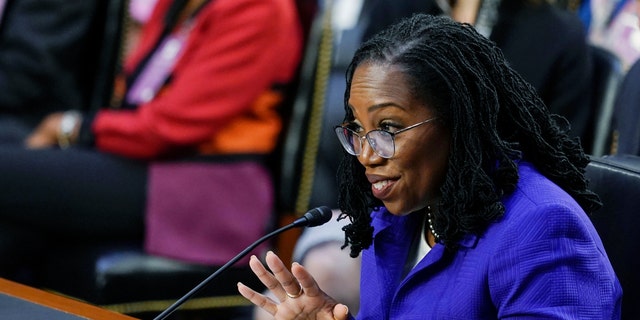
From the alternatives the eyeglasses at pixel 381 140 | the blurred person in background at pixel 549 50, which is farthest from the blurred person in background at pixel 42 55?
the eyeglasses at pixel 381 140

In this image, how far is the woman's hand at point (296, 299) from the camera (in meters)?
1.46

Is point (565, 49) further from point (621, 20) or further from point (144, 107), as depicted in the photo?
point (144, 107)

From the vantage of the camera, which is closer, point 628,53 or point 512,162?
point 512,162

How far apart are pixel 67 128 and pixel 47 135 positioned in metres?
0.06

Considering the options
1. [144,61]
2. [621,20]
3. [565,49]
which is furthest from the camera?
[621,20]

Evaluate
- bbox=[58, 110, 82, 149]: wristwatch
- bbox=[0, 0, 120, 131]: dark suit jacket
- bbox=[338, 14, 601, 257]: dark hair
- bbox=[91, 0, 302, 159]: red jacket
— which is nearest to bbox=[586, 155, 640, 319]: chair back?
bbox=[338, 14, 601, 257]: dark hair

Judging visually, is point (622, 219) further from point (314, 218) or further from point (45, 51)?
point (45, 51)

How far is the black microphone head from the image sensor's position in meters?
1.52

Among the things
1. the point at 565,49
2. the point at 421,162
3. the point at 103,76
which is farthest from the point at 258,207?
the point at 421,162

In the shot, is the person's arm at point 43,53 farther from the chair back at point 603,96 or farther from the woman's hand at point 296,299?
the woman's hand at point 296,299

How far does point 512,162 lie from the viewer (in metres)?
1.37

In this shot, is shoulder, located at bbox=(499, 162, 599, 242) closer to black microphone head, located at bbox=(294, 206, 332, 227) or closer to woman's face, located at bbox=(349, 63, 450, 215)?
woman's face, located at bbox=(349, 63, 450, 215)

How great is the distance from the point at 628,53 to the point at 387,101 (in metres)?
1.75

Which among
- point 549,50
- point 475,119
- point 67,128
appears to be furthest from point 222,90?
point 475,119
